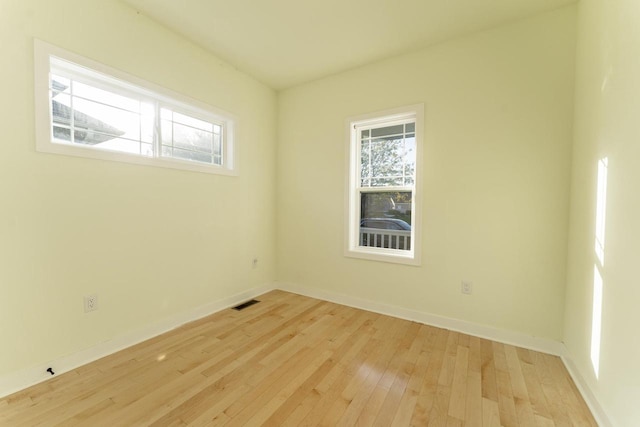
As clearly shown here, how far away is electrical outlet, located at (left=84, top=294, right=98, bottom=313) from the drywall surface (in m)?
2.34

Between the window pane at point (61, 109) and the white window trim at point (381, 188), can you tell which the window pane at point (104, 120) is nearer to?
the window pane at point (61, 109)

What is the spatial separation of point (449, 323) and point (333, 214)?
67.0 inches

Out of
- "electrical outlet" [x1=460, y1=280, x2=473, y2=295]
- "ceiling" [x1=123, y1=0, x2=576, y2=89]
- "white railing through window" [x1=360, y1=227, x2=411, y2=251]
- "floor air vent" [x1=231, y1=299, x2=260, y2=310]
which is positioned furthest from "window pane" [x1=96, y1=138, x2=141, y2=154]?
"electrical outlet" [x1=460, y1=280, x2=473, y2=295]

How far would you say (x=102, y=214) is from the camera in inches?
81.0

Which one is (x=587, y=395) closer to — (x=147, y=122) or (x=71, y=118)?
(x=147, y=122)

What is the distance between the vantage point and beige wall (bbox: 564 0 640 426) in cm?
127

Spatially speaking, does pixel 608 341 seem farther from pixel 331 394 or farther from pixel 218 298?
pixel 218 298

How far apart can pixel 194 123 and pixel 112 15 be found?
1.00m

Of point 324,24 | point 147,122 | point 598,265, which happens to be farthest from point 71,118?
point 598,265

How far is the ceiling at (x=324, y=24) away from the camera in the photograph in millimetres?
2113

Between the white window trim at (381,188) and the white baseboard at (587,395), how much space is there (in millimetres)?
1279

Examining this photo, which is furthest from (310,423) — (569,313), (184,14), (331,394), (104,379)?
(184,14)

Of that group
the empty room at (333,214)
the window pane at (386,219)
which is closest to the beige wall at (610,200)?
the empty room at (333,214)

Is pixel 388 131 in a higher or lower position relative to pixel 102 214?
higher
